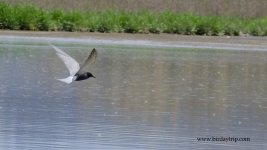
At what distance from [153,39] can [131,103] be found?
17.8 metres

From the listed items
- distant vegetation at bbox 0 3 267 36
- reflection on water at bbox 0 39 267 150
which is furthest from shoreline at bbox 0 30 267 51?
reflection on water at bbox 0 39 267 150

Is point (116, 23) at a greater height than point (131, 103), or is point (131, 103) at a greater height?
point (131, 103)

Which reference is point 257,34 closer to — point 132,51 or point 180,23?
point 180,23

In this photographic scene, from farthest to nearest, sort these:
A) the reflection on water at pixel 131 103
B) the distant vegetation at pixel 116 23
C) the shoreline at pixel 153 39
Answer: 1. the distant vegetation at pixel 116 23
2. the shoreline at pixel 153 39
3. the reflection on water at pixel 131 103

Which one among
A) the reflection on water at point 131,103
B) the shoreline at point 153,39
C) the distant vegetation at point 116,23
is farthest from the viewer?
the distant vegetation at point 116,23

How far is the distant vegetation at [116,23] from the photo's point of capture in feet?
115

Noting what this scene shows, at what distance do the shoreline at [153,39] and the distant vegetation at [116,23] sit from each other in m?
0.51

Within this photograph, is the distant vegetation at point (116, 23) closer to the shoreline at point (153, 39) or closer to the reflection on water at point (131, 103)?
the shoreline at point (153, 39)

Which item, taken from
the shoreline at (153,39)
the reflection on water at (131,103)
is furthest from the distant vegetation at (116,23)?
the reflection on water at (131,103)

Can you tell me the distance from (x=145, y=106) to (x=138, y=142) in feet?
12.0

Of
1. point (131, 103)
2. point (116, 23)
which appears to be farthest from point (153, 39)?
point (131, 103)

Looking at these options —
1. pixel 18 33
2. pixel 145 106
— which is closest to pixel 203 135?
pixel 145 106

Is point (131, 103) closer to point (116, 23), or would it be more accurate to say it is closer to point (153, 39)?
point (153, 39)

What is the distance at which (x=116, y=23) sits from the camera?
3575cm
